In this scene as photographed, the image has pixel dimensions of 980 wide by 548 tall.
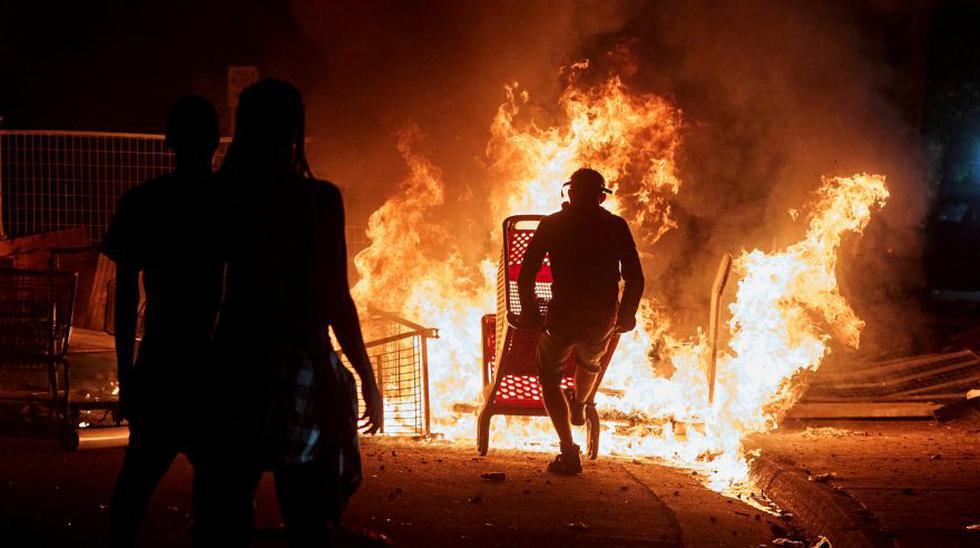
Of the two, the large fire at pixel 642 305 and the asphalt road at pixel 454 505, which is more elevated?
the large fire at pixel 642 305

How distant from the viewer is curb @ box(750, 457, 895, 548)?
16.4 feet

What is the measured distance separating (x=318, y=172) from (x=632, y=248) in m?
6.21

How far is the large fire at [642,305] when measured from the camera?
801 cm

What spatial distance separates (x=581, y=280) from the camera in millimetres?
6480

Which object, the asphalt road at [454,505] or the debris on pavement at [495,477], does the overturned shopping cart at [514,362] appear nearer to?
the asphalt road at [454,505]

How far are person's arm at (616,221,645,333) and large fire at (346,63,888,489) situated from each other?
1289 mm

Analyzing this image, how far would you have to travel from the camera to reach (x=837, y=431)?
8422mm

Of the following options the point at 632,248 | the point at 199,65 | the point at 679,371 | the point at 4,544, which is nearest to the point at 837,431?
the point at 679,371

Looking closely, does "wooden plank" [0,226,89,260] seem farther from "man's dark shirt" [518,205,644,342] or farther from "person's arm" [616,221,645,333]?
"person's arm" [616,221,645,333]

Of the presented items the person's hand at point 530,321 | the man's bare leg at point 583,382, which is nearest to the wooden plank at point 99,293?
the person's hand at point 530,321

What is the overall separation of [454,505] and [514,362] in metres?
1.81

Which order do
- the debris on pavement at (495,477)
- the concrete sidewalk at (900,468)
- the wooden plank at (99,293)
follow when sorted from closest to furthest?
the concrete sidewalk at (900,468), the debris on pavement at (495,477), the wooden plank at (99,293)

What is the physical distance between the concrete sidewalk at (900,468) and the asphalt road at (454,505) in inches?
22.9

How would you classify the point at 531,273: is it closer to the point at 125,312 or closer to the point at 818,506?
the point at 818,506
